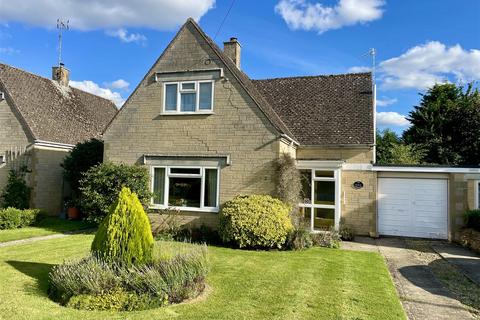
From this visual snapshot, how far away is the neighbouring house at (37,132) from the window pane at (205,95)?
9801mm

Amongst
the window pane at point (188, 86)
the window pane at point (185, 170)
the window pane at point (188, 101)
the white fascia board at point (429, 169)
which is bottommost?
the window pane at point (185, 170)

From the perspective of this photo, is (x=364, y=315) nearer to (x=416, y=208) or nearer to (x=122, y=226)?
(x=122, y=226)

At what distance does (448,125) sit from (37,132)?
30.1 m

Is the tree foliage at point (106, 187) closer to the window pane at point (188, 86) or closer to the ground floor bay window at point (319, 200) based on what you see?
the window pane at point (188, 86)

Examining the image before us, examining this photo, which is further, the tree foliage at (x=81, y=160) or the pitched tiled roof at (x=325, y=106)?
the tree foliage at (x=81, y=160)

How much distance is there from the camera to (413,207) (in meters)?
15.6

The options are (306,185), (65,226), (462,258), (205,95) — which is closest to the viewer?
(462,258)

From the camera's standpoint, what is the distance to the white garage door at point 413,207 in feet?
50.1

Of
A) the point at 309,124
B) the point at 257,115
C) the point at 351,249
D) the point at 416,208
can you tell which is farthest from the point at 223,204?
the point at 416,208

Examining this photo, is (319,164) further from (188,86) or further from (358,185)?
(188,86)

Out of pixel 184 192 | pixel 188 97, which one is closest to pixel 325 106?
pixel 188 97

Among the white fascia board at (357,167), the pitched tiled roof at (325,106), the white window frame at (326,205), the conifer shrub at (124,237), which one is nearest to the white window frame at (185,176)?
the white window frame at (326,205)

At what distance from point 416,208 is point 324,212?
390 centimetres

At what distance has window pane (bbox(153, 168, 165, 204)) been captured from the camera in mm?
15133
